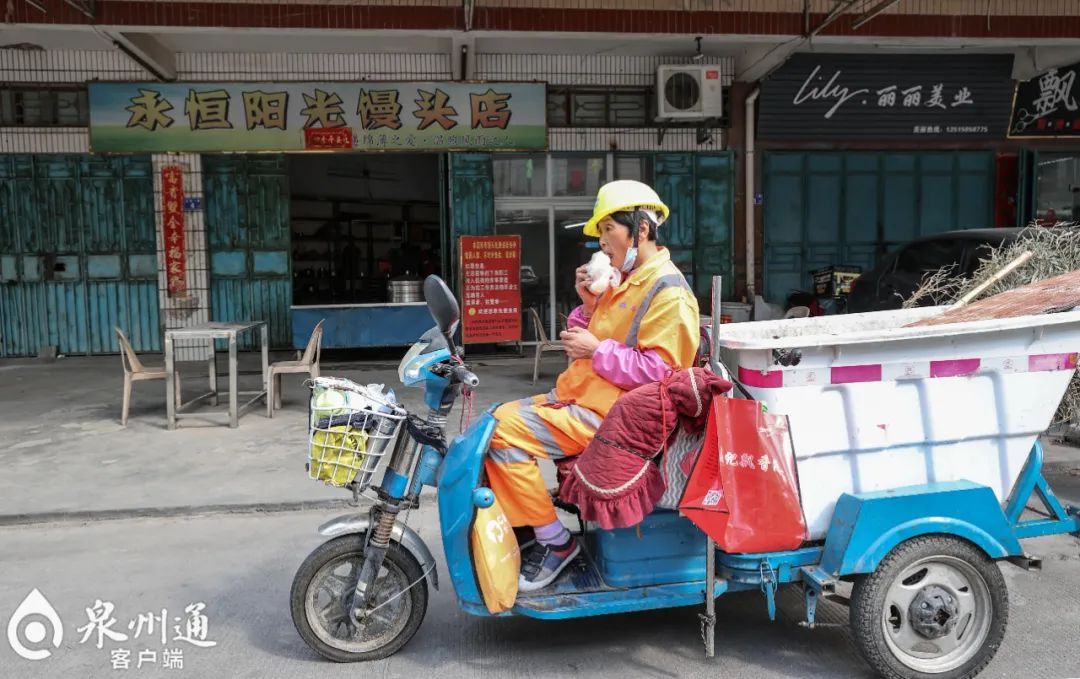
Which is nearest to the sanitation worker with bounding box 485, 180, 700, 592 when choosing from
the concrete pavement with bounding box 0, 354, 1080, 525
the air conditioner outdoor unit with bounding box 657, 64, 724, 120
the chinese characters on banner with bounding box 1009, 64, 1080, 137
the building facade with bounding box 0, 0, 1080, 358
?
the concrete pavement with bounding box 0, 354, 1080, 525

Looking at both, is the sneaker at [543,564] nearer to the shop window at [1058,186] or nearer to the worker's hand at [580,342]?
the worker's hand at [580,342]

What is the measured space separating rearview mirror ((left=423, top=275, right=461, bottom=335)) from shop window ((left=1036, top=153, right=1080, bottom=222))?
12.0 meters

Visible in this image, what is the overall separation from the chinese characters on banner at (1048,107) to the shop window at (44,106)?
12544 mm

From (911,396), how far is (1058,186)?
11.5 metres

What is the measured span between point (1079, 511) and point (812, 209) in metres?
9.34

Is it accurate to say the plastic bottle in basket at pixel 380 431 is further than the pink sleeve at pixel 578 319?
No

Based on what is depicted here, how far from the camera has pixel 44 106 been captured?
36.1 ft

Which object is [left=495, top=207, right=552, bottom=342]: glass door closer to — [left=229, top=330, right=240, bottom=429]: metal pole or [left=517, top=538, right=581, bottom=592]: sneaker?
[left=229, top=330, right=240, bottom=429]: metal pole

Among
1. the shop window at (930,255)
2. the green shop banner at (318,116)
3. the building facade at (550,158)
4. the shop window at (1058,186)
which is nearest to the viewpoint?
the shop window at (930,255)

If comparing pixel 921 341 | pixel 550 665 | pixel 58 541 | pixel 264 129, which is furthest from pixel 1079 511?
pixel 264 129

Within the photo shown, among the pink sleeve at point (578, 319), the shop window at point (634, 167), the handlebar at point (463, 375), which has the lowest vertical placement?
the handlebar at point (463, 375)

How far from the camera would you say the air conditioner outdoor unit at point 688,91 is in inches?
440

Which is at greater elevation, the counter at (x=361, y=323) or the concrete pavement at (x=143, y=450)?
the counter at (x=361, y=323)

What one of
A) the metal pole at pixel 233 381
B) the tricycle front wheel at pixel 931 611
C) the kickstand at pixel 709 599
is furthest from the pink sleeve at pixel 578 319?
the metal pole at pixel 233 381
